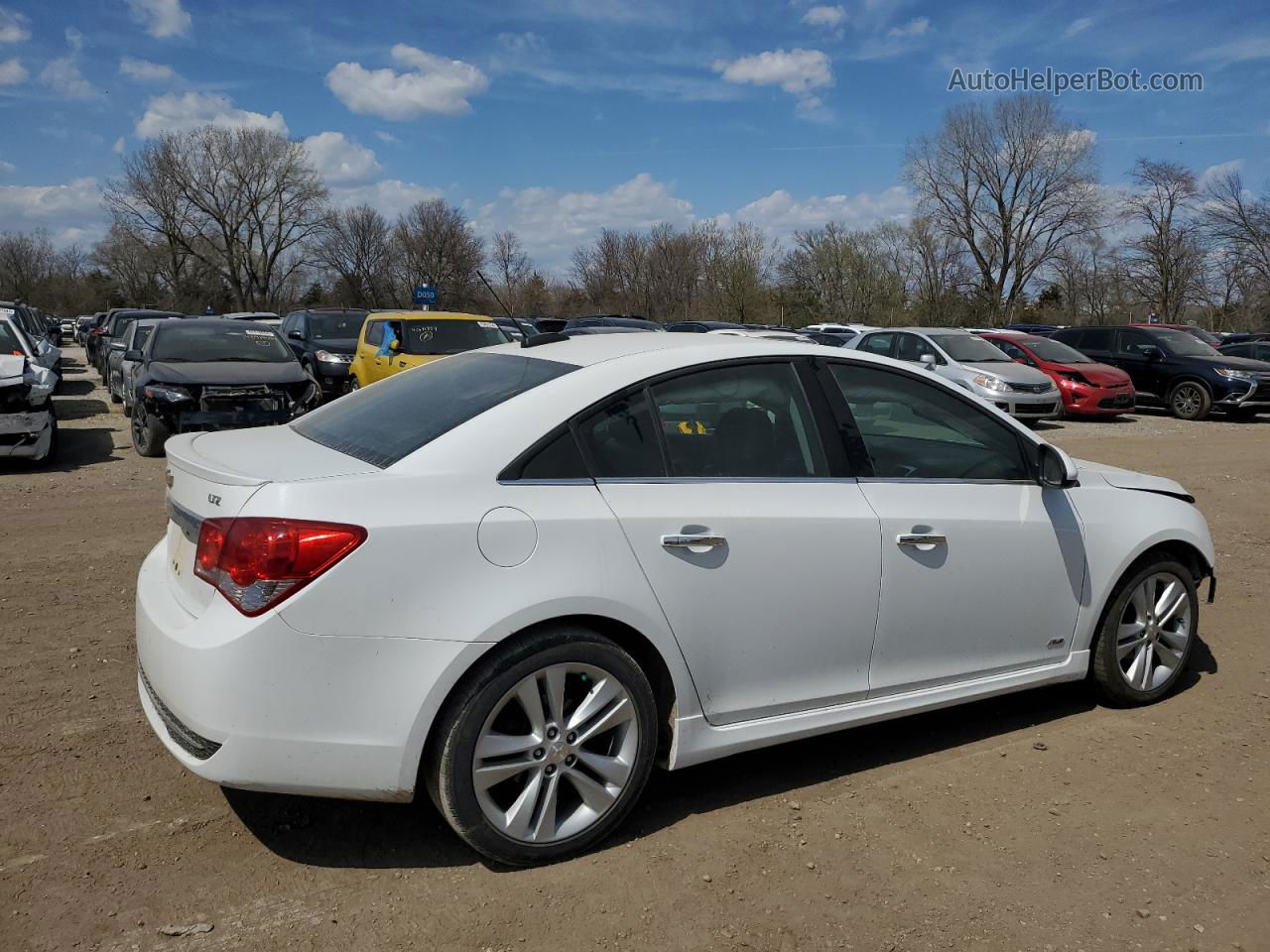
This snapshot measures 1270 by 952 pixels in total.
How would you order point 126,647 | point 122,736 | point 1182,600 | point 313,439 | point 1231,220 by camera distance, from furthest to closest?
point 1231,220 → point 126,647 → point 1182,600 → point 122,736 → point 313,439

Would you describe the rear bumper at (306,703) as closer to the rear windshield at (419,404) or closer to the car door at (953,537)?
the rear windshield at (419,404)

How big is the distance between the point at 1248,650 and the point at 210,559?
16.7 feet

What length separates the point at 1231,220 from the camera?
1800 inches

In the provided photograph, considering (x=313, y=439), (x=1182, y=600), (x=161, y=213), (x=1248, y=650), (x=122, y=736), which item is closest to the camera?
(x=313, y=439)

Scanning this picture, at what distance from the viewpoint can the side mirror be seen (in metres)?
3.95

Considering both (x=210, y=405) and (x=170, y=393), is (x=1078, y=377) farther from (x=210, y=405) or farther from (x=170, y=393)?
(x=170, y=393)

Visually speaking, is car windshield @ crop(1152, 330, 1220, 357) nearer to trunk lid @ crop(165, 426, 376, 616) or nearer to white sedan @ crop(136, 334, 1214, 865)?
white sedan @ crop(136, 334, 1214, 865)

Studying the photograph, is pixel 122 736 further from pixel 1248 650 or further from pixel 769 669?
pixel 1248 650

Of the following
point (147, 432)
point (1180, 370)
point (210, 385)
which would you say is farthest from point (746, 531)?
point (1180, 370)

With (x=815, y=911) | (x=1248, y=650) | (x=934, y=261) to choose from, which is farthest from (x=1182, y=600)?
(x=934, y=261)

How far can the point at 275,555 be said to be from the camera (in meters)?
2.74

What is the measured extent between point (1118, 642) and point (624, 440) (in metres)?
2.50

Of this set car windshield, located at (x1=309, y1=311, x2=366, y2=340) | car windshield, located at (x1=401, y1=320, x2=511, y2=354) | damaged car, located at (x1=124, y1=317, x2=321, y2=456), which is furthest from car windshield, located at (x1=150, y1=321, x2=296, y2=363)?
car windshield, located at (x1=309, y1=311, x2=366, y2=340)

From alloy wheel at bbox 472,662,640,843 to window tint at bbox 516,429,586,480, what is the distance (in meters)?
0.57
